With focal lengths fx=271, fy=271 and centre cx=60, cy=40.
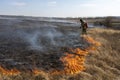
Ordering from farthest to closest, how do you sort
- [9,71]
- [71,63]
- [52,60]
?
1. [52,60]
2. [71,63]
3. [9,71]

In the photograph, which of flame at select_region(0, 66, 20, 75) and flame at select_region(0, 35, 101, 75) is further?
flame at select_region(0, 35, 101, 75)

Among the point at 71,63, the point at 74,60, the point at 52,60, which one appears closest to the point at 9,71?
the point at 52,60

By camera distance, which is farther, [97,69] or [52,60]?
[52,60]

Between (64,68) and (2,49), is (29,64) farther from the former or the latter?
(2,49)

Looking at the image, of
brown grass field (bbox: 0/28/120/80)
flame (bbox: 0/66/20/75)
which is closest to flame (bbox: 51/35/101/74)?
brown grass field (bbox: 0/28/120/80)

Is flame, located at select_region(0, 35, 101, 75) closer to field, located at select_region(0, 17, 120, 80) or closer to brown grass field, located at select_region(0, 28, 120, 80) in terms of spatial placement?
field, located at select_region(0, 17, 120, 80)

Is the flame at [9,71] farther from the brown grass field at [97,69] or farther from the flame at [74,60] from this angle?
the flame at [74,60]

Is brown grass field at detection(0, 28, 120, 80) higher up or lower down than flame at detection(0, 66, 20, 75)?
lower down

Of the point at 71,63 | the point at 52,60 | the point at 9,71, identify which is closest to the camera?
the point at 9,71

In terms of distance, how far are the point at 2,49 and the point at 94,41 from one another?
34.6 ft

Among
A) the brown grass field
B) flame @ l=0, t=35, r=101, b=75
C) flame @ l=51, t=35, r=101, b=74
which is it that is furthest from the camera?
flame @ l=51, t=35, r=101, b=74

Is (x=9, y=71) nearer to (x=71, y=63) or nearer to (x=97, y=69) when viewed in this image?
(x=71, y=63)

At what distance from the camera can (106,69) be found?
21672mm

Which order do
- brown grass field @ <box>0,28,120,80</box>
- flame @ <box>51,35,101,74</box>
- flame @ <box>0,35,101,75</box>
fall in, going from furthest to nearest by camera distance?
flame @ <box>51,35,101,74</box>
flame @ <box>0,35,101,75</box>
brown grass field @ <box>0,28,120,80</box>
